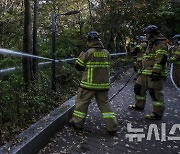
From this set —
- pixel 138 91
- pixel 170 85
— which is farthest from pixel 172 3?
pixel 138 91

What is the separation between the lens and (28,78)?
7.52 metres

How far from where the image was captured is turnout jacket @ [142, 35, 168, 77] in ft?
23.0

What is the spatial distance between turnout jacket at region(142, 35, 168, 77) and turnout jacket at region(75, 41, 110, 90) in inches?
55.7

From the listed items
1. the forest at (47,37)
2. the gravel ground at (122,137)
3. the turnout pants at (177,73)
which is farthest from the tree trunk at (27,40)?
the turnout pants at (177,73)

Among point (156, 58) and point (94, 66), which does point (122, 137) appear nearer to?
point (94, 66)

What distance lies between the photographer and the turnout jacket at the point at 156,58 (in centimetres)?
700

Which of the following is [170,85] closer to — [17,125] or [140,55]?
[140,55]

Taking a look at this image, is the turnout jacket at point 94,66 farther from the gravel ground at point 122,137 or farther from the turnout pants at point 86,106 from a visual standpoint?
the gravel ground at point 122,137

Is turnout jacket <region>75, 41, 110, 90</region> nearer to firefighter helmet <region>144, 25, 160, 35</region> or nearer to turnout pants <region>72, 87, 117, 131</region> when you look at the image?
turnout pants <region>72, 87, 117, 131</region>

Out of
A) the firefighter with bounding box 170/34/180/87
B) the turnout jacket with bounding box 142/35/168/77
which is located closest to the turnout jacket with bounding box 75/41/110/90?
the turnout jacket with bounding box 142/35/168/77

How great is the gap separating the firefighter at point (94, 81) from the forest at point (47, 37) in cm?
86

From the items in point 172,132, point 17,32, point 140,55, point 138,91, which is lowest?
point 172,132

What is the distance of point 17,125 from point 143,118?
3.22 meters

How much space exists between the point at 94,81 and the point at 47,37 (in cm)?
1059
